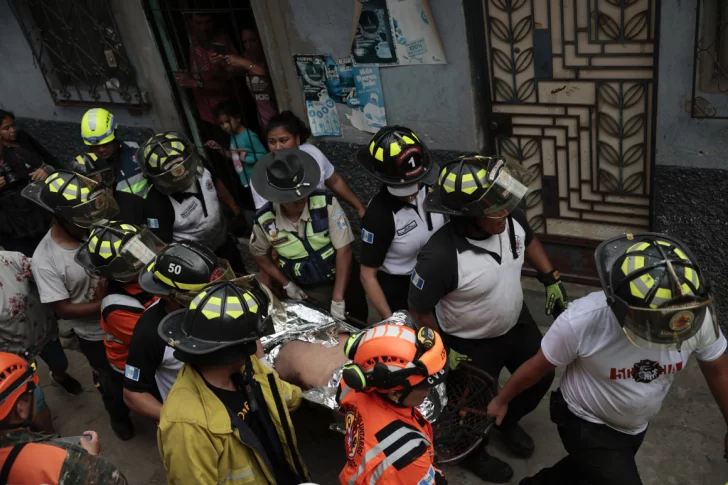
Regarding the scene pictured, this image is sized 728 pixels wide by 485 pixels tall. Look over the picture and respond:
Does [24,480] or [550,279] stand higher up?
[24,480]

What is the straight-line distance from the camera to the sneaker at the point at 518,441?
3588 millimetres

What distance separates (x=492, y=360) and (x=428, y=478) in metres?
1.25

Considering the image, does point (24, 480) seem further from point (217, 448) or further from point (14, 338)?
point (14, 338)

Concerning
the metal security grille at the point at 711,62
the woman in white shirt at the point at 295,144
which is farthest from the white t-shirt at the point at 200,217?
the metal security grille at the point at 711,62

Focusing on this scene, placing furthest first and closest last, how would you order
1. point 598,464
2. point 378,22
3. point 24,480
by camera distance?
1. point 378,22
2. point 598,464
3. point 24,480

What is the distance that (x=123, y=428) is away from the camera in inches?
169

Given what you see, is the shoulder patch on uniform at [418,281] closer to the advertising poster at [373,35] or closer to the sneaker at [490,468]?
the sneaker at [490,468]

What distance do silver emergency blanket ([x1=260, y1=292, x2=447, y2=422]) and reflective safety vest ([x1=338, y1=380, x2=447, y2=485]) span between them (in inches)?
28.1

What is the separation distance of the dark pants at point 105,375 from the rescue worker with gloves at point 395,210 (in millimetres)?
1809

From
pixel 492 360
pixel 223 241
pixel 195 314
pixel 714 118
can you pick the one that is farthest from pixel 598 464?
pixel 223 241

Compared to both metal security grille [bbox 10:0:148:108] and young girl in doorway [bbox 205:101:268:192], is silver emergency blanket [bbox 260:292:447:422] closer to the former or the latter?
young girl in doorway [bbox 205:101:268:192]

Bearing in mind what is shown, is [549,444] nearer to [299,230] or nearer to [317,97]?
[299,230]

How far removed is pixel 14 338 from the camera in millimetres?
3959

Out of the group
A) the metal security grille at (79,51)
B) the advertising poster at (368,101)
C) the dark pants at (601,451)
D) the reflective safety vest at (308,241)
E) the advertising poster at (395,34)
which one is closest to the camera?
the dark pants at (601,451)
